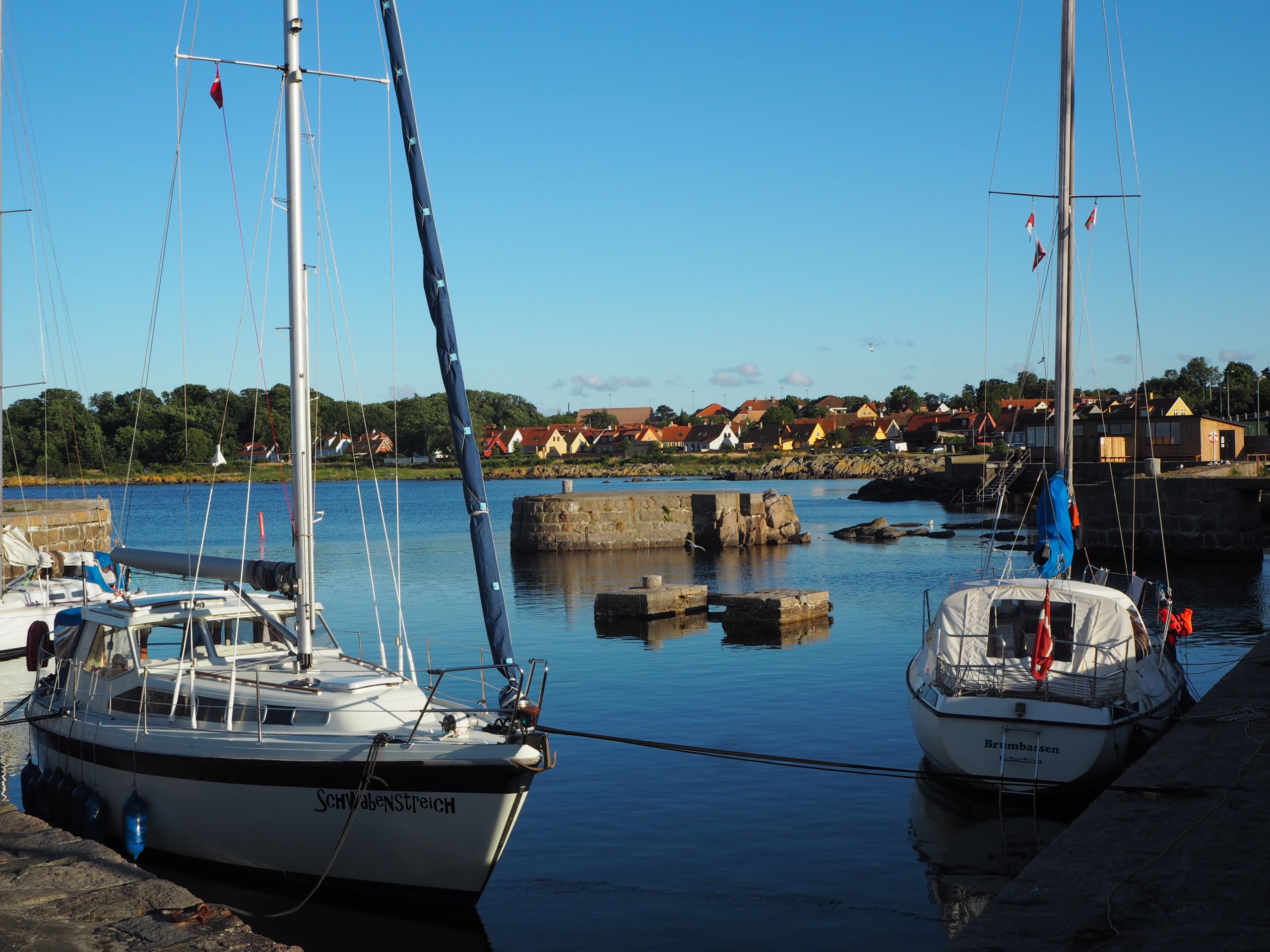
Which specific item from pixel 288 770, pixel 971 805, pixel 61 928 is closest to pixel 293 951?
pixel 61 928

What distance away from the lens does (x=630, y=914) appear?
9.11 metres

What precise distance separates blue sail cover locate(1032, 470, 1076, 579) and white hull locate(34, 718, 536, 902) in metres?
9.22

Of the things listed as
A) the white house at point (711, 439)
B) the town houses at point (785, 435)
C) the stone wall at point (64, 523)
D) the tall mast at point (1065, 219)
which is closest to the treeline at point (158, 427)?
the stone wall at point (64, 523)

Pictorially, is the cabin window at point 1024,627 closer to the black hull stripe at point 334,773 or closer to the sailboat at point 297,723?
the sailboat at point 297,723

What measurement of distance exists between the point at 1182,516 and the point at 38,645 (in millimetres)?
32953

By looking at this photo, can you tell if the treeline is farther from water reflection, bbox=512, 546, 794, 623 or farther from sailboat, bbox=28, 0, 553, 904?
water reflection, bbox=512, 546, 794, 623

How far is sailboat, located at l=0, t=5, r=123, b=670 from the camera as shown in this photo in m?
19.7

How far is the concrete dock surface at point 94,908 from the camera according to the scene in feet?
21.7

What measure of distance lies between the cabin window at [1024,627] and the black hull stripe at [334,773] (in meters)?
6.43

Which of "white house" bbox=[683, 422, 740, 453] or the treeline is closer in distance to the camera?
the treeline

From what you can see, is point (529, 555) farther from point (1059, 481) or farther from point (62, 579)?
point (1059, 481)

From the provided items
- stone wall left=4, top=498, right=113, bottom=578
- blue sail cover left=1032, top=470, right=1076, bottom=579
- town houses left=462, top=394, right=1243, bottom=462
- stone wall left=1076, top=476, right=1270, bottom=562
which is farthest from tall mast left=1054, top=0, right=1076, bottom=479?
town houses left=462, top=394, right=1243, bottom=462

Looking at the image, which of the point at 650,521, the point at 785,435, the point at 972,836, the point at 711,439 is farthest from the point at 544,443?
the point at 972,836

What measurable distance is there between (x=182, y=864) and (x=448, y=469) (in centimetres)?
14190
